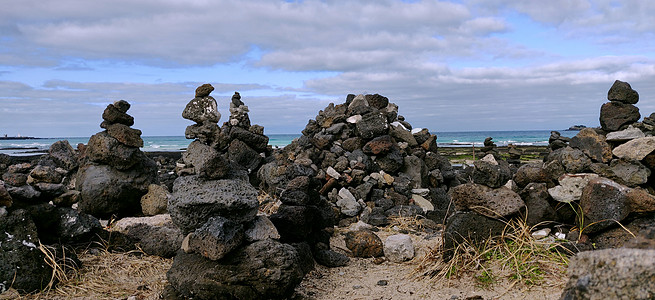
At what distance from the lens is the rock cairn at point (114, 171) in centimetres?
818

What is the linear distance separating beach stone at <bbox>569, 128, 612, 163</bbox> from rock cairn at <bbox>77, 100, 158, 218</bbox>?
741cm

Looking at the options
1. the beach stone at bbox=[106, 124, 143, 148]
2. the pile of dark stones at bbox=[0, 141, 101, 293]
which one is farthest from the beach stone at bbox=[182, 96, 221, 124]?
the pile of dark stones at bbox=[0, 141, 101, 293]

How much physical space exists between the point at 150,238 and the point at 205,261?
7.87ft

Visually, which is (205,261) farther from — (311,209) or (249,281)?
(311,209)

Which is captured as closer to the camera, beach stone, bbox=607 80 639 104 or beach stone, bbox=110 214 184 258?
beach stone, bbox=110 214 184 258

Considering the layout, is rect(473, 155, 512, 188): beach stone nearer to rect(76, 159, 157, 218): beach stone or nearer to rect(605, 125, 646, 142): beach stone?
rect(605, 125, 646, 142): beach stone

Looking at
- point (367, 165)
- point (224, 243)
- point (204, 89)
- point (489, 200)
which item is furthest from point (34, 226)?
point (367, 165)

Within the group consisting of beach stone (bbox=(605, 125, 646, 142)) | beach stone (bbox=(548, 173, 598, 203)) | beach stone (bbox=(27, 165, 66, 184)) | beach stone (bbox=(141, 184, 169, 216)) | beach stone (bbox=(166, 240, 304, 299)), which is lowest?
beach stone (bbox=(166, 240, 304, 299))

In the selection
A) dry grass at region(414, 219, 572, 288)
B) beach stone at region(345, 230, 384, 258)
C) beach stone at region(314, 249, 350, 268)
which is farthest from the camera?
beach stone at region(345, 230, 384, 258)

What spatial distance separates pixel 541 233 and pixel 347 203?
554 cm

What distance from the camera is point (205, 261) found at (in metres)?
5.44

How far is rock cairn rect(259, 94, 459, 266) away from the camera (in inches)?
448

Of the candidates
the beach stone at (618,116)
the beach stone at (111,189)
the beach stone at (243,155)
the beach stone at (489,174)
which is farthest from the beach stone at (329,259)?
the beach stone at (243,155)

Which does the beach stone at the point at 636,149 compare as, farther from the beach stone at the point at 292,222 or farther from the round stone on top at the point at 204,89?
the round stone on top at the point at 204,89
